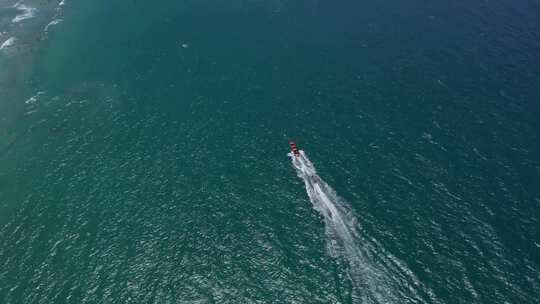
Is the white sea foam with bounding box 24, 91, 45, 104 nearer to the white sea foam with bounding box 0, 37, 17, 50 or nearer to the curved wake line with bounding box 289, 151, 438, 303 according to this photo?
the white sea foam with bounding box 0, 37, 17, 50

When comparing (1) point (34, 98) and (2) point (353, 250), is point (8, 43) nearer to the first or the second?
(1) point (34, 98)

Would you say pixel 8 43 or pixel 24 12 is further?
pixel 24 12

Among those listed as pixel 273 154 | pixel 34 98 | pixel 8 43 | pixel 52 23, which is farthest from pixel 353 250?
pixel 52 23

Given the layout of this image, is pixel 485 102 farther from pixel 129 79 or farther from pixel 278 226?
pixel 129 79

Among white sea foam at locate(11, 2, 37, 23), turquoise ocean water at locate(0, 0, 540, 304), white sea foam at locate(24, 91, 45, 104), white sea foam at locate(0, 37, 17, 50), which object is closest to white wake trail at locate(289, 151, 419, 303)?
turquoise ocean water at locate(0, 0, 540, 304)

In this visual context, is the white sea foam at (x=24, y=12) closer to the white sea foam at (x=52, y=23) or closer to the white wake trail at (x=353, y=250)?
the white sea foam at (x=52, y=23)

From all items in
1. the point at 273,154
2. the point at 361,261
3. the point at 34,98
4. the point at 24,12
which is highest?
the point at 24,12

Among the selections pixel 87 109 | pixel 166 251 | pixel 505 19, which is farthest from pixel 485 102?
pixel 87 109

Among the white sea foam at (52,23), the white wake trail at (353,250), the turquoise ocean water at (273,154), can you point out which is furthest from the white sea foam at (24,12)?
the white wake trail at (353,250)
